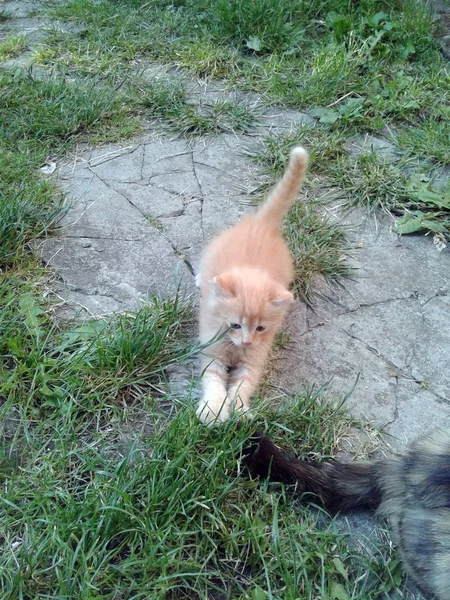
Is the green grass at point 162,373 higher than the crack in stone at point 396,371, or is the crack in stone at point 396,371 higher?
the green grass at point 162,373

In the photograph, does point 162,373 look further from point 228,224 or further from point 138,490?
point 228,224

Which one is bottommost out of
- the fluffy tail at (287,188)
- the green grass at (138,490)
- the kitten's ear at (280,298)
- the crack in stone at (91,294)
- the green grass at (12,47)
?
the crack in stone at (91,294)

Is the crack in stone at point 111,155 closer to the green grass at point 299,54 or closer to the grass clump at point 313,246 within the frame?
the green grass at point 299,54

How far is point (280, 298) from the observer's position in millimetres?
2877

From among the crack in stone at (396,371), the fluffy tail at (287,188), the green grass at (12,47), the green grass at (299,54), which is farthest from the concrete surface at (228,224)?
the green grass at (12,47)

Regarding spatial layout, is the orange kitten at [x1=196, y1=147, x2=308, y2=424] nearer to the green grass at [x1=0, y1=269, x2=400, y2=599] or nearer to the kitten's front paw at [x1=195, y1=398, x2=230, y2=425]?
the kitten's front paw at [x1=195, y1=398, x2=230, y2=425]

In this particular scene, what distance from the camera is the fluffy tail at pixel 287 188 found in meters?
3.24

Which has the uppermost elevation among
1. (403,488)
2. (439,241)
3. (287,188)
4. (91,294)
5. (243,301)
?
(287,188)

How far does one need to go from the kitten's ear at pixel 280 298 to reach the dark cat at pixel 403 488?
1.99ft

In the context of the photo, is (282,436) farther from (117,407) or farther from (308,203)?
(308,203)

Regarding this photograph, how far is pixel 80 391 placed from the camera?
9.27 feet

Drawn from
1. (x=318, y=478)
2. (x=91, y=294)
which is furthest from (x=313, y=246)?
(x=318, y=478)

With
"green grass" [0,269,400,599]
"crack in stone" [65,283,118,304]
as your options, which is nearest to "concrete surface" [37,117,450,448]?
"crack in stone" [65,283,118,304]

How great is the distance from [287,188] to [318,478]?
57.8 inches
